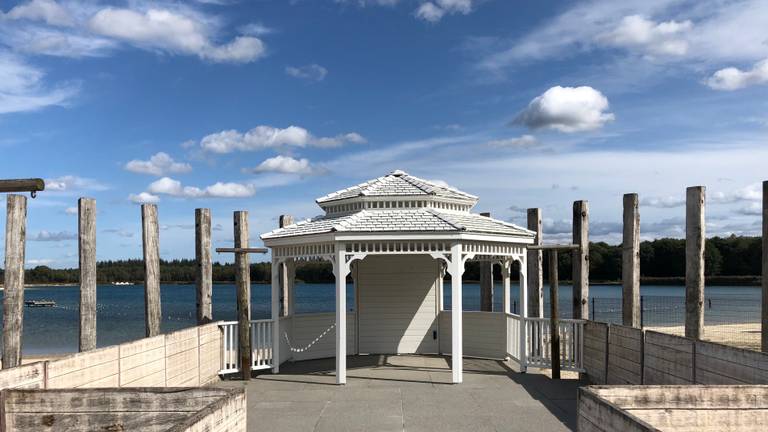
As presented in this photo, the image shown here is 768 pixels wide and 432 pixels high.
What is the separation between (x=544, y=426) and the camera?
8.55 meters

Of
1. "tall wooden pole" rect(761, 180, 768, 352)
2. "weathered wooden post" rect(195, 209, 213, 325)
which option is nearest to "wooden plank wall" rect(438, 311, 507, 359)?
"weathered wooden post" rect(195, 209, 213, 325)

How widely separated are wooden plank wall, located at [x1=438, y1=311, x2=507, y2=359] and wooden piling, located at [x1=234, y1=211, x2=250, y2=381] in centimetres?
459

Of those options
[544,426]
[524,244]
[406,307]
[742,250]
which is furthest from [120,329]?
[742,250]

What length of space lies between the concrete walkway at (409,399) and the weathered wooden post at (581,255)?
191 centimetres

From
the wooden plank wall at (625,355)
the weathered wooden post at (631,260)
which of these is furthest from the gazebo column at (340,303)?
the weathered wooden post at (631,260)

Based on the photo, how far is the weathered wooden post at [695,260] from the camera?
10430 mm

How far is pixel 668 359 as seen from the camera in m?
9.02

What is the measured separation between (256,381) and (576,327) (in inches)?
237

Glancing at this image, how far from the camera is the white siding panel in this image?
14.9 meters

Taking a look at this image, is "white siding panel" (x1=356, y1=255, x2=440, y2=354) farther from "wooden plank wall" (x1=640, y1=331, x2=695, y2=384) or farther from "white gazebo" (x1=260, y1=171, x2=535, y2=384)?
"wooden plank wall" (x1=640, y1=331, x2=695, y2=384)

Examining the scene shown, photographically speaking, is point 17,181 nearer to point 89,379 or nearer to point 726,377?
point 89,379

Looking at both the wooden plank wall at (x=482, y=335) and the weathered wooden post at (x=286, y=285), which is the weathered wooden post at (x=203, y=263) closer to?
the weathered wooden post at (x=286, y=285)

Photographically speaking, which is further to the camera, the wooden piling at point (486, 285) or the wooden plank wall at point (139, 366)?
the wooden piling at point (486, 285)

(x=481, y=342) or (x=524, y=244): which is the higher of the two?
(x=524, y=244)
